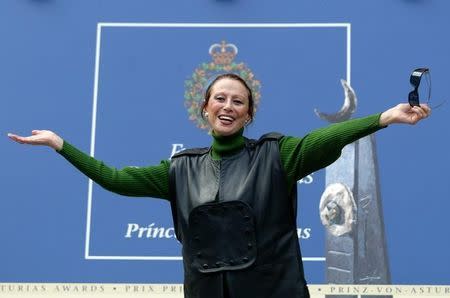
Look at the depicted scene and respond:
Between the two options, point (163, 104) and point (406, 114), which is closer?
point (406, 114)

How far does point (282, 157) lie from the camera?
1.84 meters

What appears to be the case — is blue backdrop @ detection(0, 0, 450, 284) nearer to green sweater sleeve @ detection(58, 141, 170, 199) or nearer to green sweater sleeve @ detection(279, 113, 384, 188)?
green sweater sleeve @ detection(58, 141, 170, 199)

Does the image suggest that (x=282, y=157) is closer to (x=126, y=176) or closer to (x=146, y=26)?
(x=126, y=176)

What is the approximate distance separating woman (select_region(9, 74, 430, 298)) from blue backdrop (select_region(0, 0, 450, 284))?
1.25m

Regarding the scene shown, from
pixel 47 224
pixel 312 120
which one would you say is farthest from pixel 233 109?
pixel 47 224

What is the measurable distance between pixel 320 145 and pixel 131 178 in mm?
485

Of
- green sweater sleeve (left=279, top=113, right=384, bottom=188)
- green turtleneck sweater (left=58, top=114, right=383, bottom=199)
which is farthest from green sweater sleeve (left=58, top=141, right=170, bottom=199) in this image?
green sweater sleeve (left=279, top=113, right=384, bottom=188)

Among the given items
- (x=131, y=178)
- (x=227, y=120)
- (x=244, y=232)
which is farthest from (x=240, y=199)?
(x=131, y=178)

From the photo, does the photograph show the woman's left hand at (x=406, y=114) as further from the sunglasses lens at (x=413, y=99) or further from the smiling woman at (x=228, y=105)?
the smiling woman at (x=228, y=105)

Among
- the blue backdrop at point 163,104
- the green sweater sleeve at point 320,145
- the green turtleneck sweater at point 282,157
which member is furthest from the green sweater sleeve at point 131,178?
the blue backdrop at point 163,104

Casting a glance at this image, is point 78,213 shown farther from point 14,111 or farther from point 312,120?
point 312,120

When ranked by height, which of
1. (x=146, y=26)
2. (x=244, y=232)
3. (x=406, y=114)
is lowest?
(x=244, y=232)

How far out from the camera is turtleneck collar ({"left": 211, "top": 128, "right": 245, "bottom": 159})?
1.89 m

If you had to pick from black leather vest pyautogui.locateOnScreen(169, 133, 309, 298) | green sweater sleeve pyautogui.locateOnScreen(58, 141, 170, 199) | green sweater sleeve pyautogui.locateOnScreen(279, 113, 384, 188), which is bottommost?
black leather vest pyautogui.locateOnScreen(169, 133, 309, 298)
